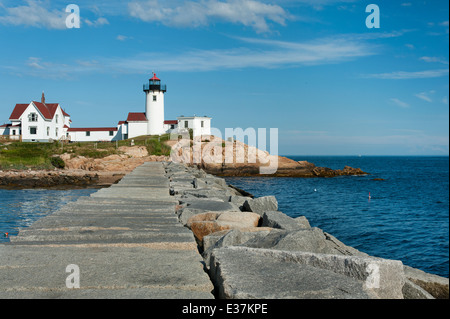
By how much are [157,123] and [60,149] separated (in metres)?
15.9

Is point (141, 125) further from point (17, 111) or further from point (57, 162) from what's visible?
point (57, 162)

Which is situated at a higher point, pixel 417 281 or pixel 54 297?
pixel 54 297

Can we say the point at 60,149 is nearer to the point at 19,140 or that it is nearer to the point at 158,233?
the point at 19,140

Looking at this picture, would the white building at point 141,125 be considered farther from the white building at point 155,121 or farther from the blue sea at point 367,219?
the blue sea at point 367,219

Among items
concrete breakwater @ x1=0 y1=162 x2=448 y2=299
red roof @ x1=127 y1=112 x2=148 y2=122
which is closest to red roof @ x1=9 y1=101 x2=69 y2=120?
red roof @ x1=127 y1=112 x2=148 y2=122

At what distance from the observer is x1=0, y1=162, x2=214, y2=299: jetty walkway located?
10.1 ft

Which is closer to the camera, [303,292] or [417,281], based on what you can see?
[303,292]

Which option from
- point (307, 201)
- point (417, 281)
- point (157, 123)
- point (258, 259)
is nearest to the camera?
point (258, 259)

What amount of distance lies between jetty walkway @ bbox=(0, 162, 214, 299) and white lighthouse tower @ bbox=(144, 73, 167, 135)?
163 ft

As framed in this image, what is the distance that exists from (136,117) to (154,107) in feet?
9.51

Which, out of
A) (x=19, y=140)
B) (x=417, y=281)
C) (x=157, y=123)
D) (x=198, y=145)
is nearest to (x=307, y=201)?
(x=417, y=281)
